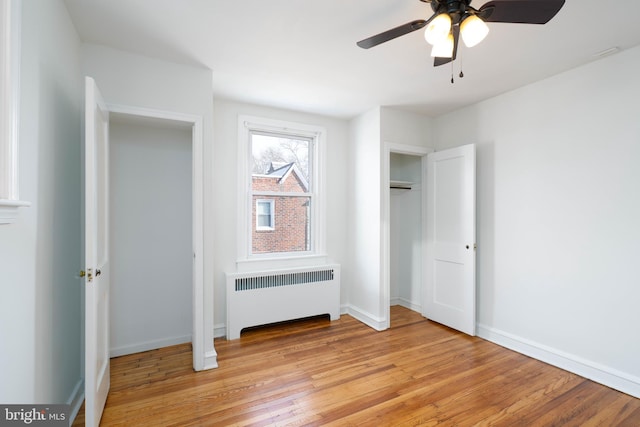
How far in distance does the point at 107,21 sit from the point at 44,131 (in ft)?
3.05

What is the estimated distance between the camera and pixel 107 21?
196cm

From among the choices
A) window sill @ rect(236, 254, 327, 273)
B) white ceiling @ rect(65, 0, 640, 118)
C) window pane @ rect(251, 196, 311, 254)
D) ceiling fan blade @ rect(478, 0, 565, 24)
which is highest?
white ceiling @ rect(65, 0, 640, 118)

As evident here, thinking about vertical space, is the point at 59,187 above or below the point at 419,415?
above

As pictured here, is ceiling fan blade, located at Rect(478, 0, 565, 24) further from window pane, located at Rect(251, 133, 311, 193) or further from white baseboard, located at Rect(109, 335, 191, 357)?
white baseboard, located at Rect(109, 335, 191, 357)

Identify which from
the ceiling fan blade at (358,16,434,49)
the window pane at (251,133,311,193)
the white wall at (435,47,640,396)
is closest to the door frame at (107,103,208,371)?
the window pane at (251,133,311,193)

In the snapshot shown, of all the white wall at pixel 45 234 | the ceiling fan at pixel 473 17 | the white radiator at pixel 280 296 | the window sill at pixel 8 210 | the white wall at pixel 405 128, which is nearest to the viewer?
the window sill at pixel 8 210

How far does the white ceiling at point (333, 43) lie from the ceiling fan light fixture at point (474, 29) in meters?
0.43

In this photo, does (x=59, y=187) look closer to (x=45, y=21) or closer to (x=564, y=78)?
(x=45, y=21)

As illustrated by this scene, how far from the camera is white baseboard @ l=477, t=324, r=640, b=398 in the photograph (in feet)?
7.24

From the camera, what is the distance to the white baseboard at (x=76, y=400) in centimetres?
189

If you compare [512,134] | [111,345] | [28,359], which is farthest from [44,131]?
[512,134]

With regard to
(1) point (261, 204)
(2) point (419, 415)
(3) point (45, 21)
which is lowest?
(2) point (419, 415)

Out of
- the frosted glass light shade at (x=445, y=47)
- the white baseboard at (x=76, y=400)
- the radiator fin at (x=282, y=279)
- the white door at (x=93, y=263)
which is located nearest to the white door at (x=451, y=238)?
the radiator fin at (x=282, y=279)

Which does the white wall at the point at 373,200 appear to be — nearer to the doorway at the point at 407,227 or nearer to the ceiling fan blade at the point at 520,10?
the doorway at the point at 407,227
